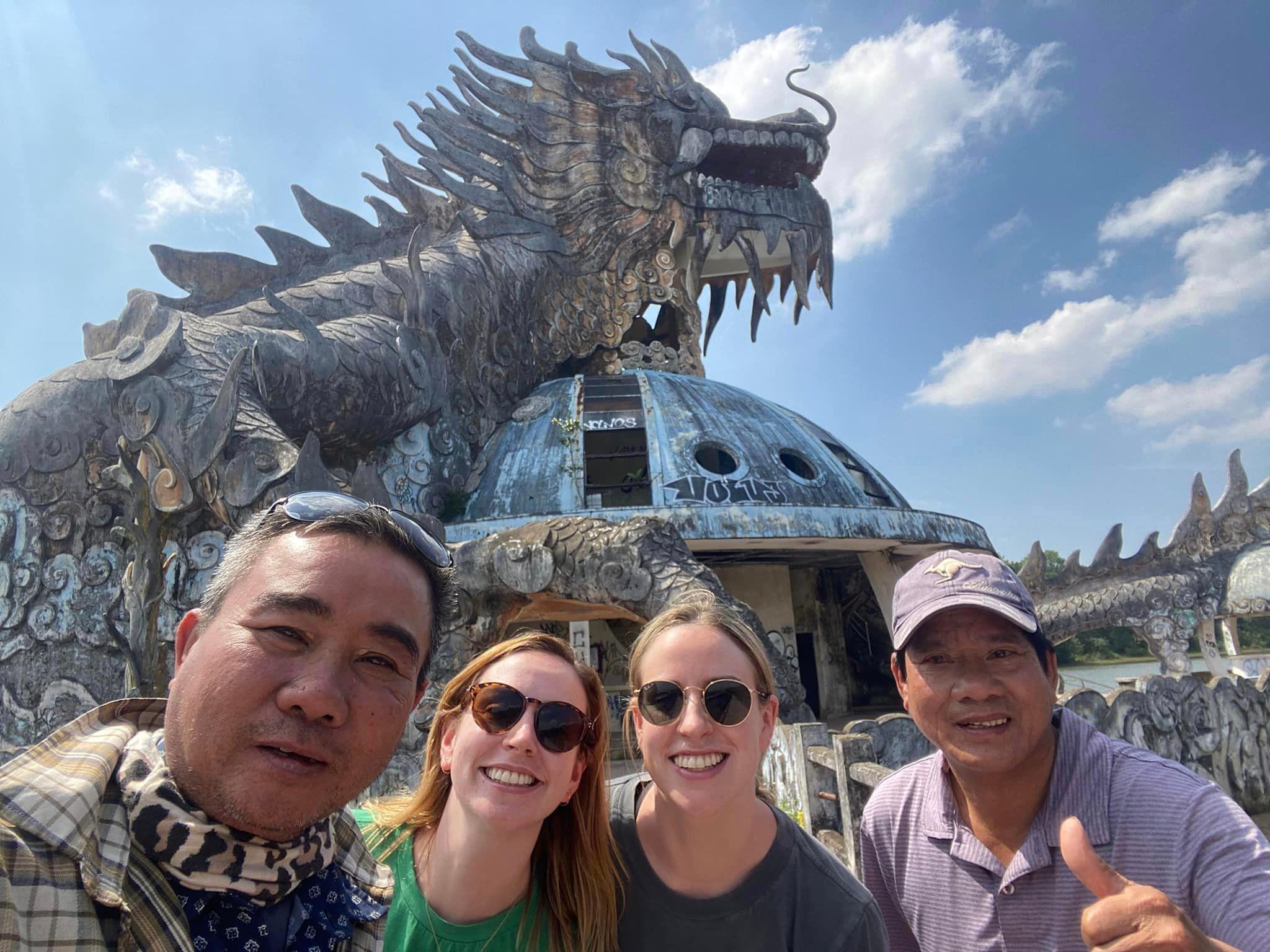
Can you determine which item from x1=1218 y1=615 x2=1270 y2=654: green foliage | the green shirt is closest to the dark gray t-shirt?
the green shirt

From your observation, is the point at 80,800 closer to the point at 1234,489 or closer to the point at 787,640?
the point at 787,640

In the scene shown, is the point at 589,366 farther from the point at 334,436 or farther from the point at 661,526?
the point at 661,526

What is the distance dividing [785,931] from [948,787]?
0.73m

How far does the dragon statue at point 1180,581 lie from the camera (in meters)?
14.8

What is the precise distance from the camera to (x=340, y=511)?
180 centimetres

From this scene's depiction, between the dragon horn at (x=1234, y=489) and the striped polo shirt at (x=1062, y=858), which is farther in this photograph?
the dragon horn at (x=1234, y=489)

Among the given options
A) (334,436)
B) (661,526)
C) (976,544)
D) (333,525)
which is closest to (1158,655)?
(976,544)

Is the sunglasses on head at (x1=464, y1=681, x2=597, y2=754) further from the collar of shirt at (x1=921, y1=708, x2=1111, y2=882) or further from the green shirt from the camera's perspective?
the collar of shirt at (x1=921, y1=708, x2=1111, y2=882)

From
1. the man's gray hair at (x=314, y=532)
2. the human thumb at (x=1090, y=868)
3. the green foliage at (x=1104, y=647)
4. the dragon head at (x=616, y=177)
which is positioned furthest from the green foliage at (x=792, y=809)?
the green foliage at (x=1104, y=647)

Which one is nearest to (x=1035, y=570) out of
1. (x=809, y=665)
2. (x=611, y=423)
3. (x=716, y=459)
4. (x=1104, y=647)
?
(x=809, y=665)

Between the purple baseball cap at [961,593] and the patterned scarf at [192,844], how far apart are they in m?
1.73

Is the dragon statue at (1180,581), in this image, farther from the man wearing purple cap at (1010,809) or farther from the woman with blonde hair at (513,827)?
the woman with blonde hair at (513,827)

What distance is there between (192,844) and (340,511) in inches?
28.4

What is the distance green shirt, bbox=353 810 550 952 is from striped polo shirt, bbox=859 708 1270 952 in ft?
3.74
